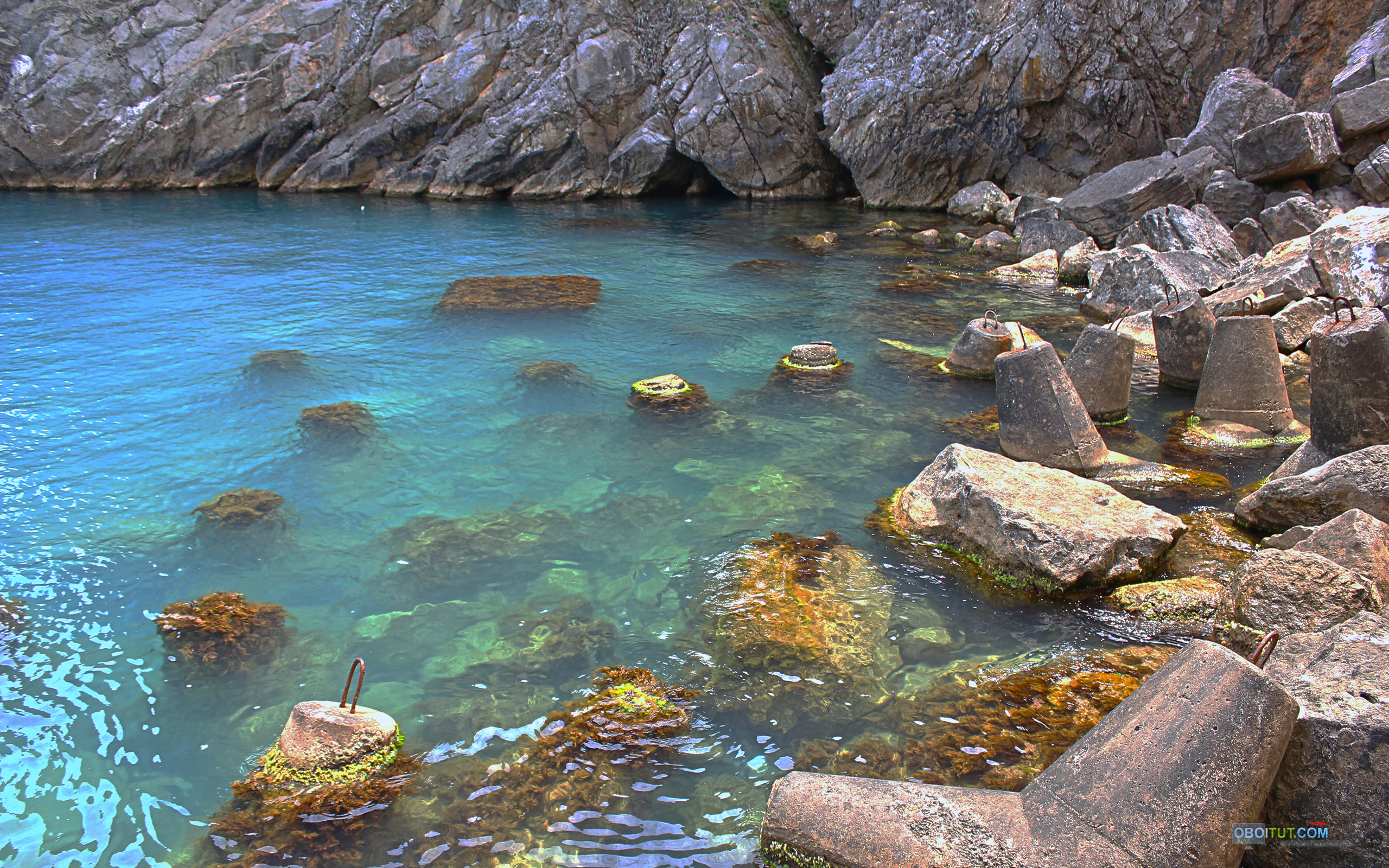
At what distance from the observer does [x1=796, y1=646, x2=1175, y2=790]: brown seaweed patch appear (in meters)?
4.55

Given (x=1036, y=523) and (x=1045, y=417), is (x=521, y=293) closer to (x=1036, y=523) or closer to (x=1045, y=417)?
(x=1045, y=417)

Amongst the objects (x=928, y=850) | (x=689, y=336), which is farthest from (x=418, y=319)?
(x=928, y=850)

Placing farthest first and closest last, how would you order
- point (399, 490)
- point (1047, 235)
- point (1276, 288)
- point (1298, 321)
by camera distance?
1. point (1047, 235)
2. point (1276, 288)
3. point (1298, 321)
4. point (399, 490)

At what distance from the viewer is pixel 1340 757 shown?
10.8ft

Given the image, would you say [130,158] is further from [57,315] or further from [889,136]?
[889,136]

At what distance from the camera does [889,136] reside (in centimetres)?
2886

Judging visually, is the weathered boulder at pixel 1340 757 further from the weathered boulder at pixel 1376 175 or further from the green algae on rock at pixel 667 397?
the weathered boulder at pixel 1376 175

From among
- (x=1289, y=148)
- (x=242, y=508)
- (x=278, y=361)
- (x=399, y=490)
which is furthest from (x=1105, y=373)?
(x=278, y=361)

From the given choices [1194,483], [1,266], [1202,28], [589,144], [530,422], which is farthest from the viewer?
[589,144]

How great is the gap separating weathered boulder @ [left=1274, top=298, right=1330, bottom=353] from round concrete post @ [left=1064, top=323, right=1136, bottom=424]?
12.4ft

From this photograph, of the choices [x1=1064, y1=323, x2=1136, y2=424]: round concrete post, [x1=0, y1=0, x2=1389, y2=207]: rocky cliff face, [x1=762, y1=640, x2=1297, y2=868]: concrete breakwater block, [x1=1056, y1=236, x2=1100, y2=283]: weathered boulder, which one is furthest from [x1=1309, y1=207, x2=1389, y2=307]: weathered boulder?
[x1=0, y1=0, x2=1389, y2=207]: rocky cliff face

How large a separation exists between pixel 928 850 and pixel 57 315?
17600mm

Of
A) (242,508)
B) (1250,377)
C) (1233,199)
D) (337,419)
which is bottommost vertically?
(242,508)

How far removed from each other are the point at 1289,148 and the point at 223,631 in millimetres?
19421
